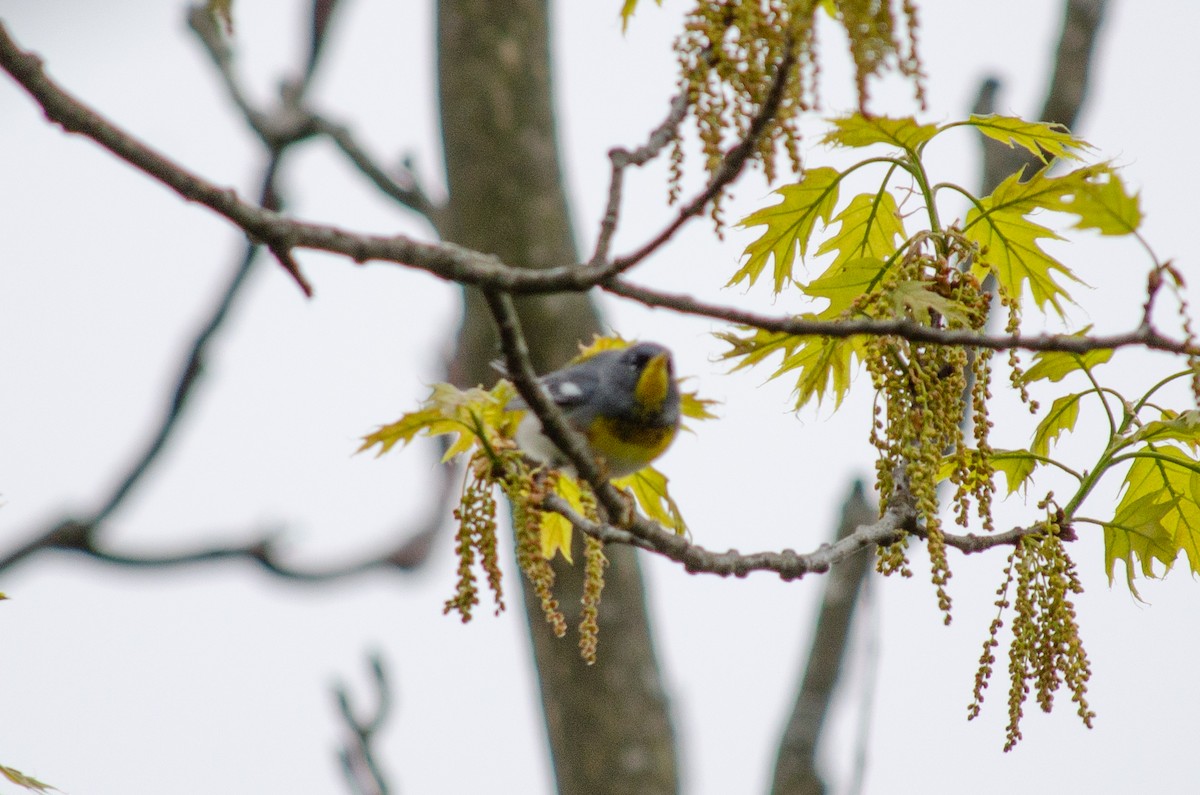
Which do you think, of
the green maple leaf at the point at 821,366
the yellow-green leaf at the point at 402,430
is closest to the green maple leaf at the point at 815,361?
the green maple leaf at the point at 821,366

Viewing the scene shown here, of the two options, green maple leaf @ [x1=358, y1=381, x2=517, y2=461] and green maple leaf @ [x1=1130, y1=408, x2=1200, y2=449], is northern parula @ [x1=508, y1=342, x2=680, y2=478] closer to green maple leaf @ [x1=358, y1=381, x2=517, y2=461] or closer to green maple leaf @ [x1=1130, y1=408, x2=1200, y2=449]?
green maple leaf @ [x1=358, y1=381, x2=517, y2=461]

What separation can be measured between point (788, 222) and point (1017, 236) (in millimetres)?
492

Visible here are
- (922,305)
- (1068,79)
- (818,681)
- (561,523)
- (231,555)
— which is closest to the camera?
(922,305)

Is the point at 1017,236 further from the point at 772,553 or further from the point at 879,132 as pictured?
the point at 772,553

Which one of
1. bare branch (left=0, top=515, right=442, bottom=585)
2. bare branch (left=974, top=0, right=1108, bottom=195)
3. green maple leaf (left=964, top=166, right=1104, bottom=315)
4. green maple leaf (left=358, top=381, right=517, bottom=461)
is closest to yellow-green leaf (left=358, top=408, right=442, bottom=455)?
green maple leaf (left=358, top=381, right=517, bottom=461)

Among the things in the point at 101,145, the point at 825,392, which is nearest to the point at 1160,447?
the point at 825,392

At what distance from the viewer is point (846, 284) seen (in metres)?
2.57

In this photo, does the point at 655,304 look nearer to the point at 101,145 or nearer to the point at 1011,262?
the point at 101,145

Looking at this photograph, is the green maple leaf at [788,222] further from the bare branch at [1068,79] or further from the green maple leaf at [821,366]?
the bare branch at [1068,79]

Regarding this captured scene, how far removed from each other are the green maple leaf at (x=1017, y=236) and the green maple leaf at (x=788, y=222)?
0.31 m

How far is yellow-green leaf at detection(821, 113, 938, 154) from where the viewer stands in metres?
2.34

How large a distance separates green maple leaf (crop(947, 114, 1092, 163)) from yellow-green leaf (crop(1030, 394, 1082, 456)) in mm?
526

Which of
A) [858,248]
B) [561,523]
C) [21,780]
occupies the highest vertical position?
[858,248]

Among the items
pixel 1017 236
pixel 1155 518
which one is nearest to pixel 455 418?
pixel 1017 236
